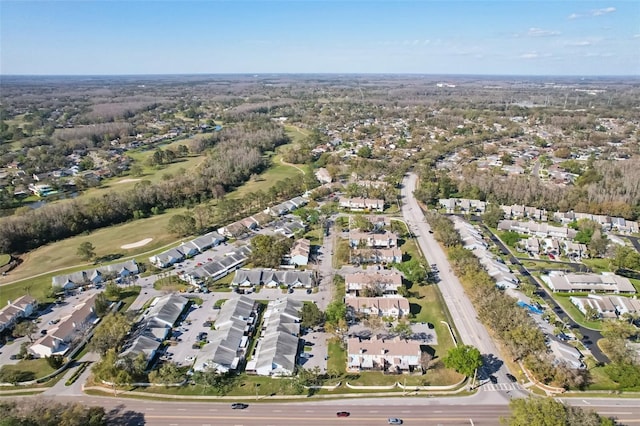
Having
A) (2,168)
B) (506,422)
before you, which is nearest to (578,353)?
(506,422)

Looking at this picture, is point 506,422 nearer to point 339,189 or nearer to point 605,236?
point 605,236

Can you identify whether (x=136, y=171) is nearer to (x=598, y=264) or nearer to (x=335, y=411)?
(x=335, y=411)

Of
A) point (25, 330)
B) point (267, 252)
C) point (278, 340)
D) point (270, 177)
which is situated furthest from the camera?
point (270, 177)

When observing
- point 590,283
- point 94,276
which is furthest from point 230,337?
point 590,283

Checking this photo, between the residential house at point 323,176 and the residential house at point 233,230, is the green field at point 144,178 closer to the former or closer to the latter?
the residential house at point 323,176

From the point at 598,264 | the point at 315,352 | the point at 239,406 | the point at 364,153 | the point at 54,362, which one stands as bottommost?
the point at 239,406

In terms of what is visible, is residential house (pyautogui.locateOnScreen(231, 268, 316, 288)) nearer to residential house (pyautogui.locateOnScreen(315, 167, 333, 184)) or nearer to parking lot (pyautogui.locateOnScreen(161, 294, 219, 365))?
parking lot (pyautogui.locateOnScreen(161, 294, 219, 365))
